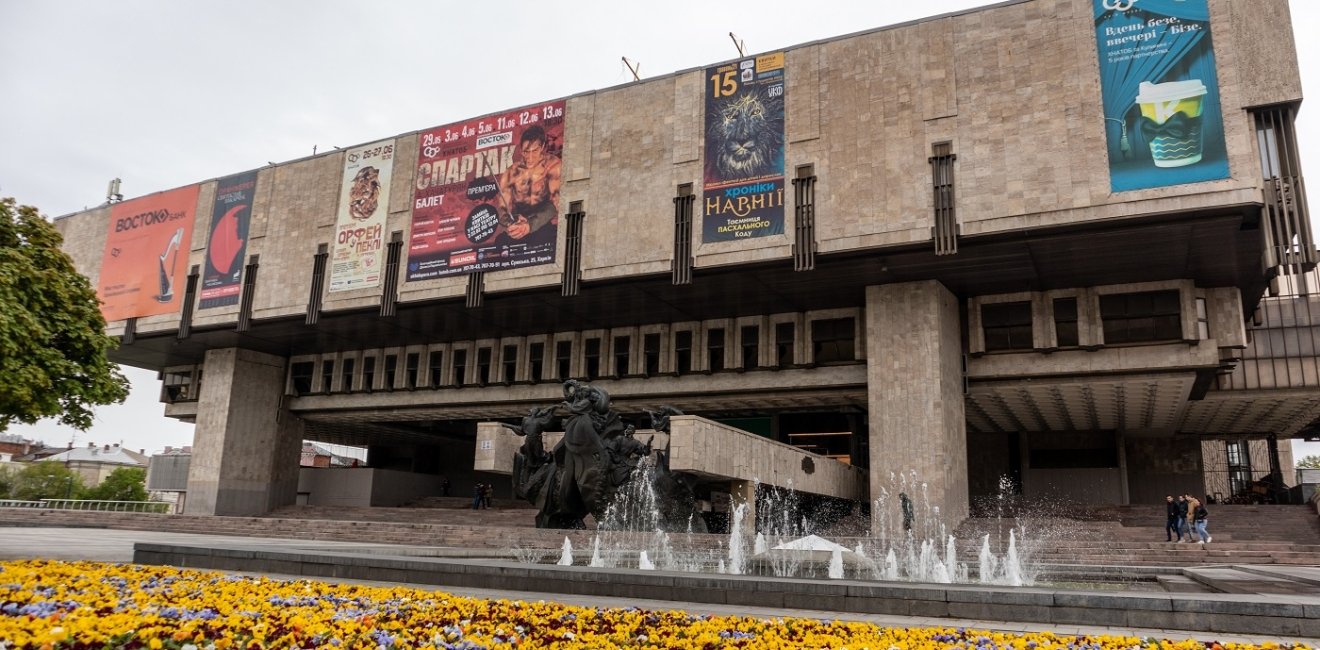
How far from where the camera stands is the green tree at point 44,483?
95438 mm

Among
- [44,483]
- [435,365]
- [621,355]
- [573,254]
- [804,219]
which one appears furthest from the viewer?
[44,483]

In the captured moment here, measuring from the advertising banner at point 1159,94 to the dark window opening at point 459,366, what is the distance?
89.9 ft

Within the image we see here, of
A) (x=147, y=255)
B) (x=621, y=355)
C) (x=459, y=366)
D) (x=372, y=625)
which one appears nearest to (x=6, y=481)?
(x=147, y=255)

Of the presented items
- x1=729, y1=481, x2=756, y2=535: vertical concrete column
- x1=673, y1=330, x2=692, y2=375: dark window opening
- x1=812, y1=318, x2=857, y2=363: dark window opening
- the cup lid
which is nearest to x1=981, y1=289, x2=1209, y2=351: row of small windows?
x1=812, y1=318, x2=857, y2=363: dark window opening

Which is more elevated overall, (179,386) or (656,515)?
(179,386)

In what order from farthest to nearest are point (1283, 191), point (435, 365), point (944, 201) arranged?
point (435, 365), point (944, 201), point (1283, 191)

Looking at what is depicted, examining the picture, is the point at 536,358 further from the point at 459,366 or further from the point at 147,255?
the point at 147,255

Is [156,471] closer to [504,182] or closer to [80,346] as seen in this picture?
[504,182]

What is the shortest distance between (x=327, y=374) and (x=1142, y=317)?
35836 mm

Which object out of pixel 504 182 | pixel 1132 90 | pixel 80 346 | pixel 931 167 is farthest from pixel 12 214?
pixel 1132 90

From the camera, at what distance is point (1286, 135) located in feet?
79.7

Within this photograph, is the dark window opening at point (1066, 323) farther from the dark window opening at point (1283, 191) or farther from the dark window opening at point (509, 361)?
the dark window opening at point (509, 361)

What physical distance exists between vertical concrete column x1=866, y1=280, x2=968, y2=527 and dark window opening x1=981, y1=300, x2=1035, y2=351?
118 centimetres

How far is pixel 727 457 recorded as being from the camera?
2580 cm
